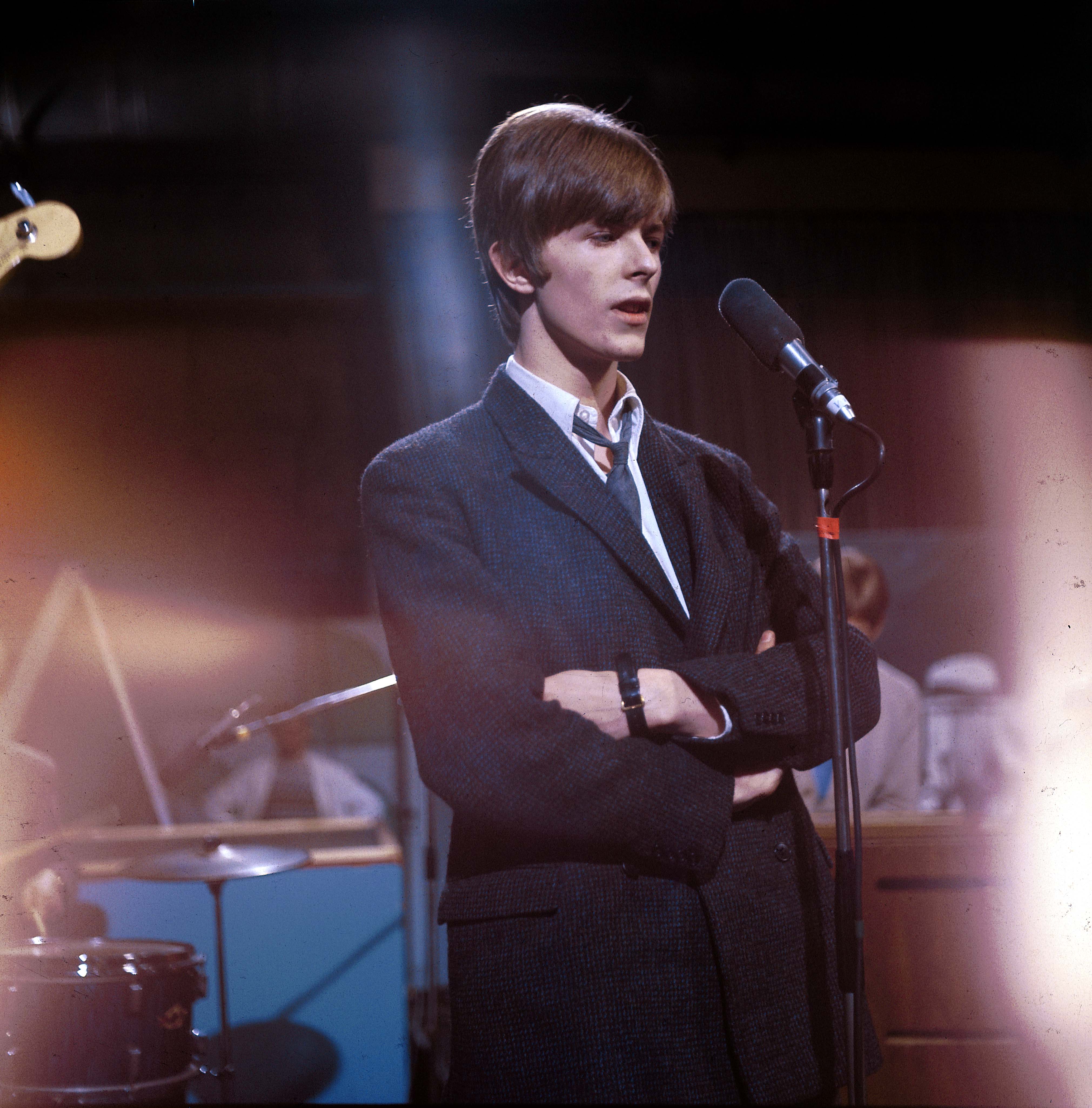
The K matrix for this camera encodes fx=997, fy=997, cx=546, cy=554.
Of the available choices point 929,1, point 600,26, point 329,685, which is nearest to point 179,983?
point 600,26

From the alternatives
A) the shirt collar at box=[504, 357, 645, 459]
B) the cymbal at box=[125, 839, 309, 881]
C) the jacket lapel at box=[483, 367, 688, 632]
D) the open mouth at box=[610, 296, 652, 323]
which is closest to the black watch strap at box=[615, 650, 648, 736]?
the jacket lapel at box=[483, 367, 688, 632]

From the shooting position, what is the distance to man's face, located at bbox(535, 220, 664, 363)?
1.45 metres

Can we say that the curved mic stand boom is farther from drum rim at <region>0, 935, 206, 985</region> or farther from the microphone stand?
drum rim at <region>0, 935, 206, 985</region>

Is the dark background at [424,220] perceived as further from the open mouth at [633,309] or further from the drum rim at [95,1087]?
the drum rim at [95,1087]

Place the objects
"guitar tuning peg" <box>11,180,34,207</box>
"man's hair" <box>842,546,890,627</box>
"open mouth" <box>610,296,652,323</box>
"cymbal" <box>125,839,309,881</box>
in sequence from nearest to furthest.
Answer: "open mouth" <box>610,296,652,323</box>
"guitar tuning peg" <box>11,180,34,207</box>
"cymbal" <box>125,839,309,881</box>
"man's hair" <box>842,546,890,627</box>

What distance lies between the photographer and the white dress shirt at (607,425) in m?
1.47

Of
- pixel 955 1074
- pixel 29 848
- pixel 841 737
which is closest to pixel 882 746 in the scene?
pixel 955 1074

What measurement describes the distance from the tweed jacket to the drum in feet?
4.32

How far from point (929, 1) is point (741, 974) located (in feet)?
7.58

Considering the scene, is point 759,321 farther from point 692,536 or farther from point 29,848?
point 29,848

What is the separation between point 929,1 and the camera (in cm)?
243

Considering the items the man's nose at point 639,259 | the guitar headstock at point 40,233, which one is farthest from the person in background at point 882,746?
the guitar headstock at point 40,233

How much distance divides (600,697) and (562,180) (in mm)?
762

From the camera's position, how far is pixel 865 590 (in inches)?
144
